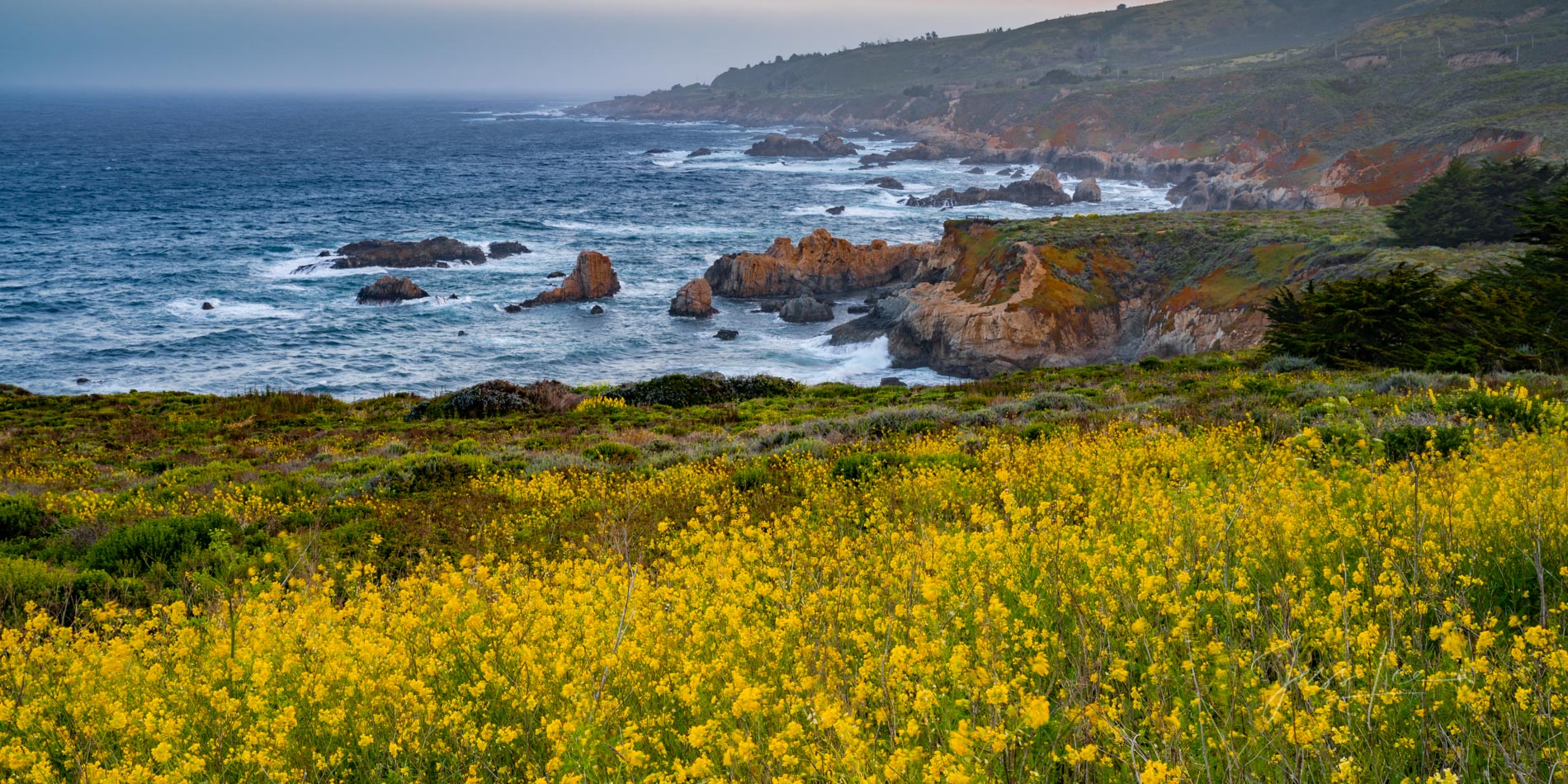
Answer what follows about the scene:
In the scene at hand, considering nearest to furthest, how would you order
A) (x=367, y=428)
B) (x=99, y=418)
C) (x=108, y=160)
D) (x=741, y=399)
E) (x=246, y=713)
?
(x=246, y=713)
(x=367, y=428)
(x=99, y=418)
(x=741, y=399)
(x=108, y=160)

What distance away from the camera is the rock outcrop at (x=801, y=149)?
147125mm

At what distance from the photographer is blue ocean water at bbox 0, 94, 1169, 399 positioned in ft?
143

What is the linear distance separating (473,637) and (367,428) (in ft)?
59.5

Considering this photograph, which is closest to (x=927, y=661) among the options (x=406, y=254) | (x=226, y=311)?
(x=226, y=311)

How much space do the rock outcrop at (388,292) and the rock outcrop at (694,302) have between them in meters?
17.5

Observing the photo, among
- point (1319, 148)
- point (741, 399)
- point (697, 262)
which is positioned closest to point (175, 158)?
point (697, 262)

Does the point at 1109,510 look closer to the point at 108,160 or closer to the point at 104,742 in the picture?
the point at 104,742

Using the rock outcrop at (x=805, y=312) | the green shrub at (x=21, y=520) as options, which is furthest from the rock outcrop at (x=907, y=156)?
the green shrub at (x=21, y=520)

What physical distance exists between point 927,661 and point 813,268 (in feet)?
177

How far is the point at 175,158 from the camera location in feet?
418

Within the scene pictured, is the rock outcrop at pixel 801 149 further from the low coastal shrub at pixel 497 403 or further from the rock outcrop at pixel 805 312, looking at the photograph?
the low coastal shrub at pixel 497 403

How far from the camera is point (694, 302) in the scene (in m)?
51.8

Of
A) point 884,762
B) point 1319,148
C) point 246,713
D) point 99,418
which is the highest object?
point 1319,148

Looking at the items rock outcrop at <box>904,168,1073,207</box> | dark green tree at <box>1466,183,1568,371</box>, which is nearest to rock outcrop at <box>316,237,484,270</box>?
rock outcrop at <box>904,168,1073,207</box>
